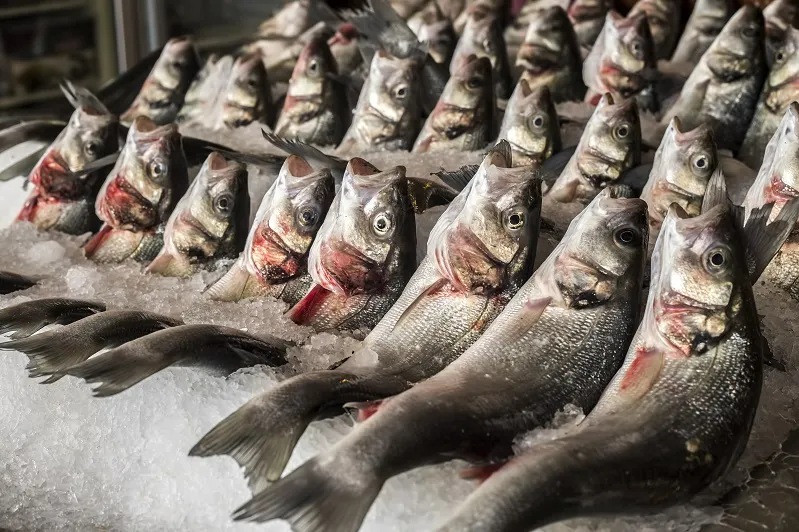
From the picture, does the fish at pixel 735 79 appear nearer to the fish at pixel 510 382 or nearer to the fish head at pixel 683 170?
the fish head at pixel 683 170

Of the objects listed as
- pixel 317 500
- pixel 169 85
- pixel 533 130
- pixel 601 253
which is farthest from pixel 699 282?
pixel 169 85

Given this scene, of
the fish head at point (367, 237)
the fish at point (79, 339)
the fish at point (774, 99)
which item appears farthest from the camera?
the fish at point (774, 99)

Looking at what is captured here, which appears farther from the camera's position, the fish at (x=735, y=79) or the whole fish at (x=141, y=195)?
the fish at (x=735, y=79)

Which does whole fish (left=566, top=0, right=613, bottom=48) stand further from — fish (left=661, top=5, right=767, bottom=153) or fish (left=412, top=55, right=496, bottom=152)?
fish (left=412, top=55, right=496, bottom=152)

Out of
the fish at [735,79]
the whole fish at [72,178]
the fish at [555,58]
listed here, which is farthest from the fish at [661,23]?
the whole fish at [72,178]

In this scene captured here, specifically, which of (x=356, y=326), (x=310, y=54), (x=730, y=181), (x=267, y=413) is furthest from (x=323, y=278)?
(x=310, y=54)

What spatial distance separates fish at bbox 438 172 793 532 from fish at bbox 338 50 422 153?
1361mm

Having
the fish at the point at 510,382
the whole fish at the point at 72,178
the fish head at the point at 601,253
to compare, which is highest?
the fish head at the point at 601,253

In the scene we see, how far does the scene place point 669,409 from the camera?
4.79 feet

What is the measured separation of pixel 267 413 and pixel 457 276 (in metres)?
0.60

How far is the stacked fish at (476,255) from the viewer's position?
1361 mm

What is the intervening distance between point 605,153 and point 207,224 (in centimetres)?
112

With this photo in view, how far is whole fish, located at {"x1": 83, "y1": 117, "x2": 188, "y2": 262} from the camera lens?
253cm

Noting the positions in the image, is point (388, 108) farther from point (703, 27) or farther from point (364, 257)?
point (703, 27)
